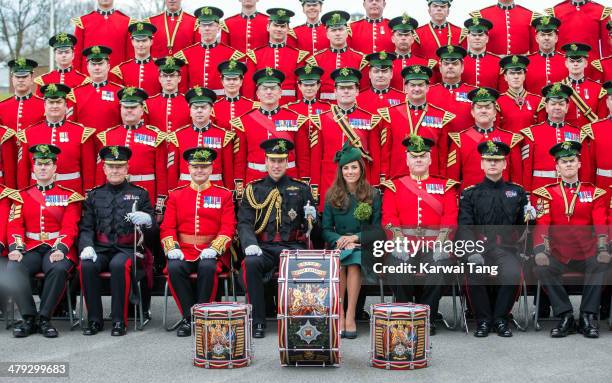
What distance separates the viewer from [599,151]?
336 inches

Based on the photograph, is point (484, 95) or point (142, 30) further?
point (142, 30)

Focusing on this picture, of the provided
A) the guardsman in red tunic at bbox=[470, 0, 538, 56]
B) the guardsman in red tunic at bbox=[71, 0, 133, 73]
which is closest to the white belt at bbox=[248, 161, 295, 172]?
the guardsman in red tunic at bbox=[71, 0, 133, 73]

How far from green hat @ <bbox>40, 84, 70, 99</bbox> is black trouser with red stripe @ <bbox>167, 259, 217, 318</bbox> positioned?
217 centimetres

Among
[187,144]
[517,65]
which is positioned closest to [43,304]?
[187,144]

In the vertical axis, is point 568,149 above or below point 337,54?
below

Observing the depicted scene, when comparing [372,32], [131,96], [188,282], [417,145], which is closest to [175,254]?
[188,282]

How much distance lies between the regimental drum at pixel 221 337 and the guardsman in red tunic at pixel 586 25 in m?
5.63

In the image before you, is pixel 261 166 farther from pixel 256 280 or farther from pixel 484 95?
pixel 484 95

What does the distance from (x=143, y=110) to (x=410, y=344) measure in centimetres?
393

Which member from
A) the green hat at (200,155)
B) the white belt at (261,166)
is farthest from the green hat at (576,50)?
the green hat at (200,155)

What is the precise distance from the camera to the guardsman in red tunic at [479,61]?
31.6 ft

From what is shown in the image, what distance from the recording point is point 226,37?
1038cm

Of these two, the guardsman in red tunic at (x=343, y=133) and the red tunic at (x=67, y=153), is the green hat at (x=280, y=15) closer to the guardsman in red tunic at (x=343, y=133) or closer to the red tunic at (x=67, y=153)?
the guardsman in red tunic at (x=343, y=133)

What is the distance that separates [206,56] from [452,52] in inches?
99.1
